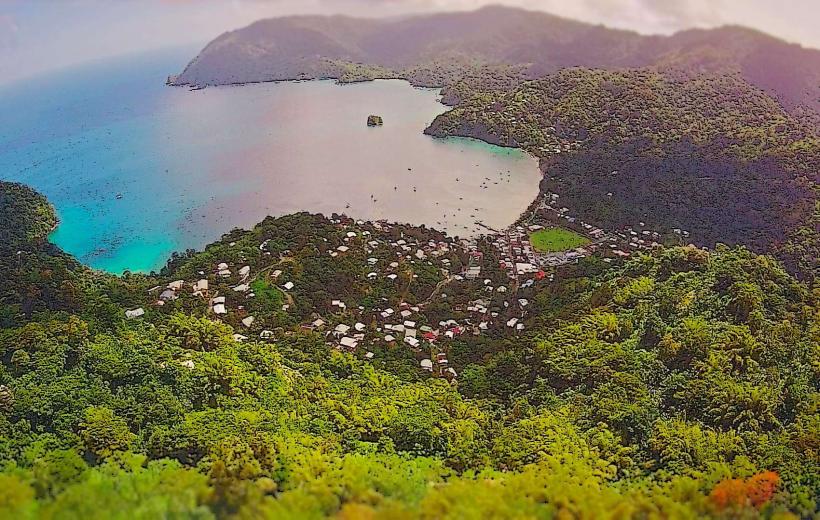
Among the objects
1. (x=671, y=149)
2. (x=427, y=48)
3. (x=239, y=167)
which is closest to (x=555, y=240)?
(x=671, y=149)

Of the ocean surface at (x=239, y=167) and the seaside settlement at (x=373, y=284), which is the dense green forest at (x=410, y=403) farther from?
the ocean surface at (x=239, y=167)

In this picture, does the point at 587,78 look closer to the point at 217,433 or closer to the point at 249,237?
the point at 249,237

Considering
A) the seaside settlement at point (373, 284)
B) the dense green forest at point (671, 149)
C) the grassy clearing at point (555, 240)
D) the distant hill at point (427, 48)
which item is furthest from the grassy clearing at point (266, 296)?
the distant hill at point (427, 48)

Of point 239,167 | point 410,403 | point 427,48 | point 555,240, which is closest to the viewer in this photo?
point 410,403

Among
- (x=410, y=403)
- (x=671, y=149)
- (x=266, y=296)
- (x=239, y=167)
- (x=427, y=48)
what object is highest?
(x=427, y=48)

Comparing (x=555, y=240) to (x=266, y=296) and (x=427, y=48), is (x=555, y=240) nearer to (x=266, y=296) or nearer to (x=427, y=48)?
(x=266, y=296)

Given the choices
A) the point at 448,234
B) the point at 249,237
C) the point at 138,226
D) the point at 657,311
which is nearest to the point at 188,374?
the point at 249,237

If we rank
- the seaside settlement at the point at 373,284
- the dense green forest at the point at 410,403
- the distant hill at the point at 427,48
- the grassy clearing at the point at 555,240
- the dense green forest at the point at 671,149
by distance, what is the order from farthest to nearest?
the distant hill at the point at 427,48, the dense green forest at the point at 671,149, the grassy clearing at the point at 555,240, the seaside settlement at the point at 373,284, the dense green forest at the point at 410,403
